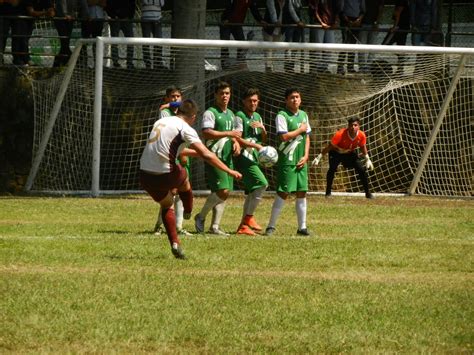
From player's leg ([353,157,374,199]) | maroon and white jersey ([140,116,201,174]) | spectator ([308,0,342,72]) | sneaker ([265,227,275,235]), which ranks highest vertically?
spectator ([308,0,342,72])

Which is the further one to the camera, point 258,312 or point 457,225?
point 457,225

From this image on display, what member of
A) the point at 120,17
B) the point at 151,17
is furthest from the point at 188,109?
the point at 120,17

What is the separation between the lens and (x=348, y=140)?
23.1 m

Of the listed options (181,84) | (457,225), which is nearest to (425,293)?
(457,225)

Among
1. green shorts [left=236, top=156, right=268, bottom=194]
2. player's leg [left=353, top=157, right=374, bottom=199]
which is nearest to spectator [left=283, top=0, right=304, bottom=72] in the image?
player's leg [left=353, top=157, right=374, bottom=199]

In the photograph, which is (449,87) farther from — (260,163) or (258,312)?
(258,312)

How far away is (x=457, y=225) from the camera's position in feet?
58.1

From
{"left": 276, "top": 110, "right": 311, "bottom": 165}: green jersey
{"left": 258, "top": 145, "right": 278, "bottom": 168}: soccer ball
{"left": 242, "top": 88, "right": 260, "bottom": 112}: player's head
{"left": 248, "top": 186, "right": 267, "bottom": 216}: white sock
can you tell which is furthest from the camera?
{"left": 248, "top": 186, "right": 267, "bottom": 216}: white sock

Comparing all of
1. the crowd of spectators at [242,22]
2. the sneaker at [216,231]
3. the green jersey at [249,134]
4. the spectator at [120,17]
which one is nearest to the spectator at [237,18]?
the crowd of spectators at [242,22]

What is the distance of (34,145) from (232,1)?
4.91 metres

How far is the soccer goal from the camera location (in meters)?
22.8

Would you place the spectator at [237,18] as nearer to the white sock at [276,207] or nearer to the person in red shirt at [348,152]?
the person in red shirt at [348,152]

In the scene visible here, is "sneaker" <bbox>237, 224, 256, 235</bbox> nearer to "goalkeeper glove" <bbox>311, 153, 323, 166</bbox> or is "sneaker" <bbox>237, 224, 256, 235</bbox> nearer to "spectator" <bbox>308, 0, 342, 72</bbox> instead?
"goalkeeper glove" <bbox>311, 153, 323, 166</bbox>

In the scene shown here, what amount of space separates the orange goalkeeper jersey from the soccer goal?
44.0 inches
